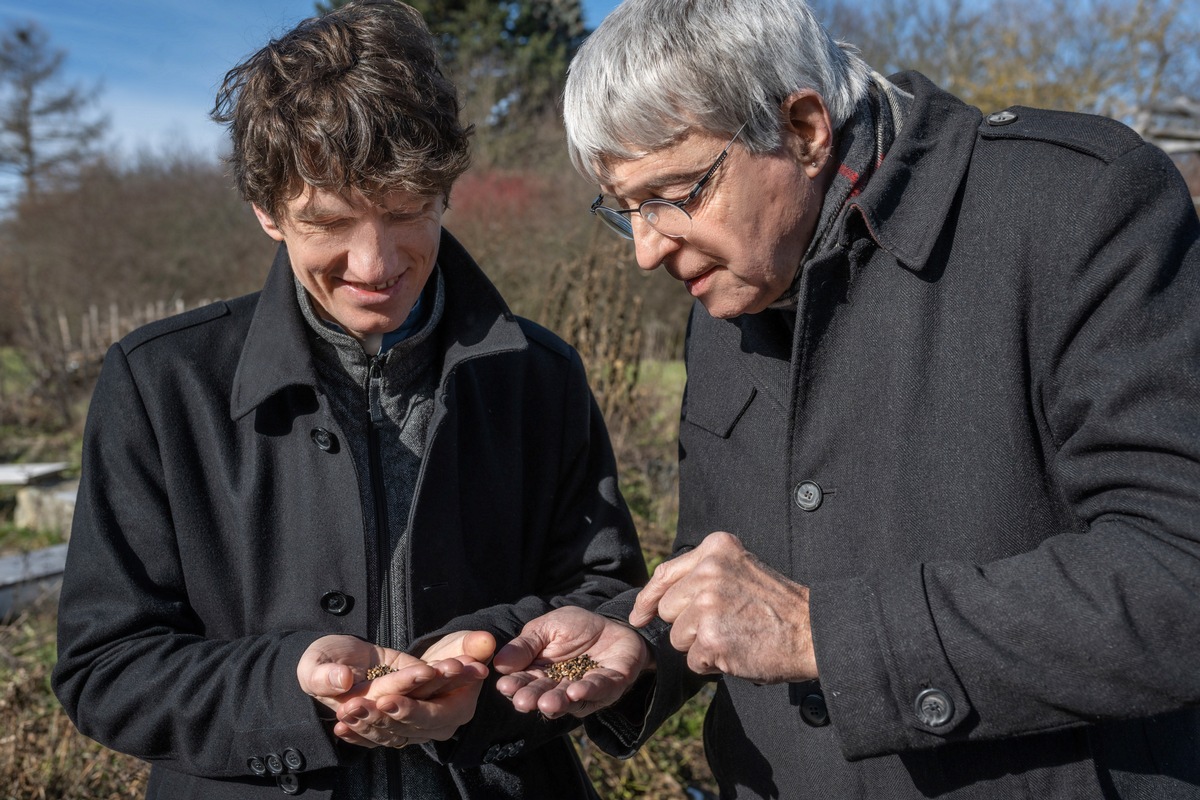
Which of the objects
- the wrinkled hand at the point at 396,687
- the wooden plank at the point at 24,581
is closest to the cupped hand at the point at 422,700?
the wrinkled hand at the point at 396,687

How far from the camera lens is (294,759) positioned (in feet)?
6.00

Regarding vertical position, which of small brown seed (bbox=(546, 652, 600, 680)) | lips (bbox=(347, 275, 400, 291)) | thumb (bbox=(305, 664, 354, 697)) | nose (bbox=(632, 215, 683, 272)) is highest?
nose (bbox=(632, 215, 683, 272))

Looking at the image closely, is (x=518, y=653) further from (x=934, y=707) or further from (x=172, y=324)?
(x=172, y=324)

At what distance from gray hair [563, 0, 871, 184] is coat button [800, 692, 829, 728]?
1053mm

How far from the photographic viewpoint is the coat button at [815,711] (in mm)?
1856

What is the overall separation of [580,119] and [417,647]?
3.66ft

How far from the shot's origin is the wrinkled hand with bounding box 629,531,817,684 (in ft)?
5.25

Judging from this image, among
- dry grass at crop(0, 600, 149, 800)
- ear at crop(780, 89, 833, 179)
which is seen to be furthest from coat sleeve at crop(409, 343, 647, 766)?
dry grass at crop(0, 600, 149, 800)

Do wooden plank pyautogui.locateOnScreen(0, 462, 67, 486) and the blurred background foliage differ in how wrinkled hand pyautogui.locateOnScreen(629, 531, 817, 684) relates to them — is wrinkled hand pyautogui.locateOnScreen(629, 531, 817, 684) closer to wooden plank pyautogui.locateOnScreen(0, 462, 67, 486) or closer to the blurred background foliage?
the blurred background foliage

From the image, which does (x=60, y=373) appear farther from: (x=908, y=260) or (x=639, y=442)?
(x=908, y=260)

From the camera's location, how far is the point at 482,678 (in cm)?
182

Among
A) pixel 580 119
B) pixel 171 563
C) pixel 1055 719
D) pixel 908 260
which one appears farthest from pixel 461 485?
pixel 1055 719

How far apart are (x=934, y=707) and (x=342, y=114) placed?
154cm

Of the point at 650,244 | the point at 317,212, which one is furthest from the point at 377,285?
the point at 650,244
